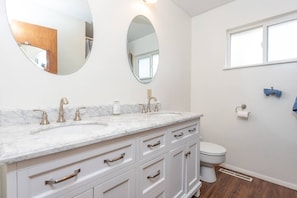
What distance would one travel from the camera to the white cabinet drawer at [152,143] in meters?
1.05

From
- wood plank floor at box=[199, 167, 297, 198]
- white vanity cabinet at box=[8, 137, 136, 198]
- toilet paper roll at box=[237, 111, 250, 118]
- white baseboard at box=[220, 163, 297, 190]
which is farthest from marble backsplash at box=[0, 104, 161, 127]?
white baseboard at box=[220, 163, 297, 190]

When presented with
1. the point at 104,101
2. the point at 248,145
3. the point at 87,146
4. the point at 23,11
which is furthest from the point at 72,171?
the point at 248,145

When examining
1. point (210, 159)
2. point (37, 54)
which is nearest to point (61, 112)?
point (37, 54)

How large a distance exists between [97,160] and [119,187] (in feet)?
0.76

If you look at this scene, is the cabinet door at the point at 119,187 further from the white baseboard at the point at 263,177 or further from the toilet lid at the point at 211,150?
the white baseboard at the point at 263,177

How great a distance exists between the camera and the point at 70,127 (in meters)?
1.09

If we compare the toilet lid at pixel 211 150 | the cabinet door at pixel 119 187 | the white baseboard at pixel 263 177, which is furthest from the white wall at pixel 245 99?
the cabinet door at pixel 119 187

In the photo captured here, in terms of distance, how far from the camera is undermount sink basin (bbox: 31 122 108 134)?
3.16 feet

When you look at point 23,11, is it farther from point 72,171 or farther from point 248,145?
point 248,145

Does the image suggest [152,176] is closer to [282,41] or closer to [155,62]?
[155,62]

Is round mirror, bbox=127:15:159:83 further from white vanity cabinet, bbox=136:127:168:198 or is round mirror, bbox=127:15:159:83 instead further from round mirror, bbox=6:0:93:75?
white vanity cabinet, bbox=136:127:168:198

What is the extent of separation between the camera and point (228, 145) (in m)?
2.34

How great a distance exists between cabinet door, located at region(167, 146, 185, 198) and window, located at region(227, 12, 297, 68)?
1596mm

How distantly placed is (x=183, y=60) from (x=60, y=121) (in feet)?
6.60
